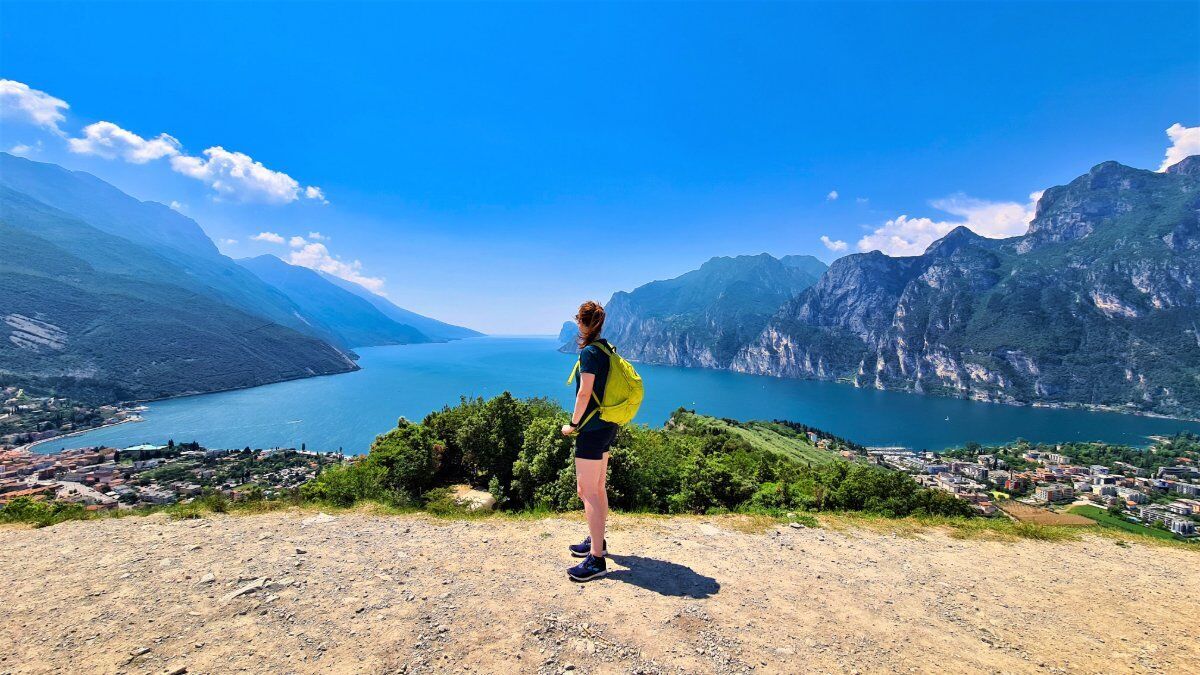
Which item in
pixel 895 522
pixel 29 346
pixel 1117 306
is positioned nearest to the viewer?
pixel 895 522

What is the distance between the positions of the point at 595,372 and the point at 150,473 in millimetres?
73731

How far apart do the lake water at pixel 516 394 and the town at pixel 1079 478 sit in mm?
15173

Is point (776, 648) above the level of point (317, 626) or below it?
above

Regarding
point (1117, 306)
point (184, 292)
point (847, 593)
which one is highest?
point (1117, 306)

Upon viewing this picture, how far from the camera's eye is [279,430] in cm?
8850

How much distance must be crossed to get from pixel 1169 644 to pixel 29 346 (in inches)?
7492

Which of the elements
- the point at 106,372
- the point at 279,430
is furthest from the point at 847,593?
the point at 106,372

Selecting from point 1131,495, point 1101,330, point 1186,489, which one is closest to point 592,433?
point 1131,495

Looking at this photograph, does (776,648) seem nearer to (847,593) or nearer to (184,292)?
(847,593)

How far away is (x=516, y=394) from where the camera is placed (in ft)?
386

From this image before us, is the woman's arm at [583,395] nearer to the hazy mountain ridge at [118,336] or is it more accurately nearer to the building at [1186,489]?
the building at [1186,489]

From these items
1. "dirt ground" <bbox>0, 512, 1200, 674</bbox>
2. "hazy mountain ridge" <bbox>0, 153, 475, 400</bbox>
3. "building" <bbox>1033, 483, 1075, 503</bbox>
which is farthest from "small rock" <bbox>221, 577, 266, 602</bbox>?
"hazy mountain ridge" <bbox>0, 153, 475, 400</bbox>

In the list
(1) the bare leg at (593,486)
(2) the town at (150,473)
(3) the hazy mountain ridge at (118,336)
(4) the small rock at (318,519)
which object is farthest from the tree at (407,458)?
(3) the hazy mountain ridge at (118,336)

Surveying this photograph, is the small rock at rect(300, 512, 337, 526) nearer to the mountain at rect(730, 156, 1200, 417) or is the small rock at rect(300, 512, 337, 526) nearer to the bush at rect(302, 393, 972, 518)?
the bush at rect(302, 393, 972, 518)
